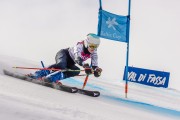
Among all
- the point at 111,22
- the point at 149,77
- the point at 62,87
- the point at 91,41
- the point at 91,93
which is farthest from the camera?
the point at 149,77

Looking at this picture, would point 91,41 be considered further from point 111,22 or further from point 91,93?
point 111,22

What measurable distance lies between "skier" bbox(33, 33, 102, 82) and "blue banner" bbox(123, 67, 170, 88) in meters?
14.1

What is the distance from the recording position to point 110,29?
33.5 ft

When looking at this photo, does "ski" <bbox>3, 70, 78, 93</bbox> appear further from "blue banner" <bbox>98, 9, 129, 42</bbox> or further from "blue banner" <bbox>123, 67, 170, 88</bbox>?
"blue banner" <bbox>123, 67, 170, 88</bbox>

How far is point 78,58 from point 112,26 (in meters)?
2.97

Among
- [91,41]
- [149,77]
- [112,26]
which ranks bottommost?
[149,77]

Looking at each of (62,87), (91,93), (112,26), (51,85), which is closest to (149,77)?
(112,26)

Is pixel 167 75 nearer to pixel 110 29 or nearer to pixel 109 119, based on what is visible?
pixel 110 29

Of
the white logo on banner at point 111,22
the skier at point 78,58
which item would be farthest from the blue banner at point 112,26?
the skier at point 78,58

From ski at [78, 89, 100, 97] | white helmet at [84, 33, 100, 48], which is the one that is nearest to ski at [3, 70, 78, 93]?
ski at [78, 89, 100, 97]

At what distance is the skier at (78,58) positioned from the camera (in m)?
7.58

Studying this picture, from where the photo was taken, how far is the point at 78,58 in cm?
763

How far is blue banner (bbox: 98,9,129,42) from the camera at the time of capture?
10.1 m

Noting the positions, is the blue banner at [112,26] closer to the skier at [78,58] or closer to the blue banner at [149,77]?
the skier at [78,58]
